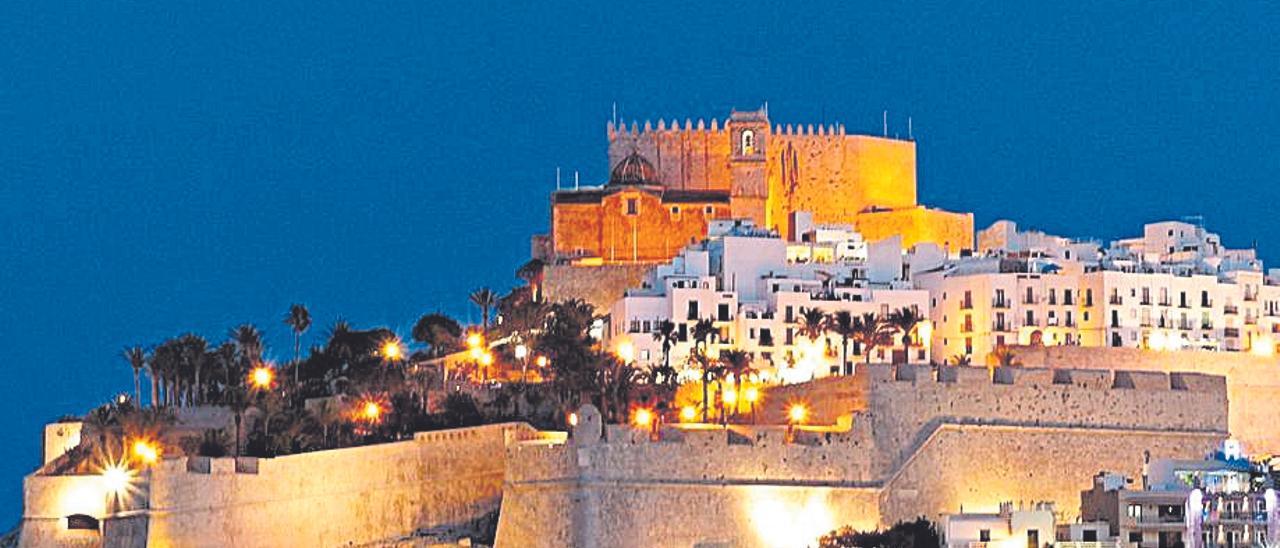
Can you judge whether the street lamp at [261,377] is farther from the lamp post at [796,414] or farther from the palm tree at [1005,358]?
the palm tree at [1005,358]

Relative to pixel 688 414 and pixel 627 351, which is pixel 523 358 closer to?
pixel 627 351

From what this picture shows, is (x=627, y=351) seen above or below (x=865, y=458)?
above

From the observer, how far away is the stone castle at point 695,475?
47.1 meters

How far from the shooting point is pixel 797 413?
170 feet

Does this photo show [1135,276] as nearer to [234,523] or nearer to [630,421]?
[630,421]

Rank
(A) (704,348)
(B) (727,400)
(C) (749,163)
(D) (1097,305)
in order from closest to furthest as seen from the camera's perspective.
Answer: (B) (727,400)
(A) (704,348)
(D) (1097,305)
(C) (749,163)

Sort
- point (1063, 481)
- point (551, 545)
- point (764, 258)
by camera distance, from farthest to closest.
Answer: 1. point (764, 258)
2. point (1063, 481)
3. point (551, 545)

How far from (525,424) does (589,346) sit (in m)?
7.86

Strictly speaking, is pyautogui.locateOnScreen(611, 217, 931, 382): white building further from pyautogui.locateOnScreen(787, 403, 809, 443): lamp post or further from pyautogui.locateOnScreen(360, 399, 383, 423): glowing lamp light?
pyautogui.locateOnScreen(360, 399, 383, 423): glowing lamp light

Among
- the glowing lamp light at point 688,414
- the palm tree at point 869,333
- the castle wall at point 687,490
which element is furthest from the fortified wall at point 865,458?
the palm tree at point 869,333

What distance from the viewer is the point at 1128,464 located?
167 ft

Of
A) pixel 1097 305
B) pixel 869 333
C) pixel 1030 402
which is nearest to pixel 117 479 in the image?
pixel 1030 402

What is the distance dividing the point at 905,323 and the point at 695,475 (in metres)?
12.7

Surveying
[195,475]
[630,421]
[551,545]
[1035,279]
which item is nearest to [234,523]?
[195,475]
